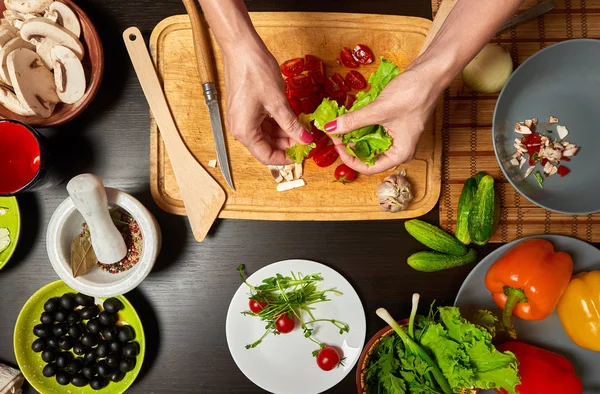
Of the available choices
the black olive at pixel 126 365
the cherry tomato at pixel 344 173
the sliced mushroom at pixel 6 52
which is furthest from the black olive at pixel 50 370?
the cherry tomato at pixel 344 173

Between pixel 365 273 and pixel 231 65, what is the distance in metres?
0.87

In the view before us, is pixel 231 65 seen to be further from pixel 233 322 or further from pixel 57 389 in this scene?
pixel 57 389

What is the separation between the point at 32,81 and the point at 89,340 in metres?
0.88

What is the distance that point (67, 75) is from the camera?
146 centimetres

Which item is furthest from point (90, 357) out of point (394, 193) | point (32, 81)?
point (394, 193)

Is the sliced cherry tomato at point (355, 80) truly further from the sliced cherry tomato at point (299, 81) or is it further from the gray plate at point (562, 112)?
the gray plate at point (562, 112)

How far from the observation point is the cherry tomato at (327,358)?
1.55 m

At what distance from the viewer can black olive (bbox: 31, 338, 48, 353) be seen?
1.55 m

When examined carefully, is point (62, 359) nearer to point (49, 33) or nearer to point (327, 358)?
point (327, 358)

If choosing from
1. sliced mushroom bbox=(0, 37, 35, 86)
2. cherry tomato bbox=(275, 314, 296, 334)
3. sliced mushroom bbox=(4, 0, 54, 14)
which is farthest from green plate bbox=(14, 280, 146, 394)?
sliced mushroom bbox=(4, 0, 54, 14)

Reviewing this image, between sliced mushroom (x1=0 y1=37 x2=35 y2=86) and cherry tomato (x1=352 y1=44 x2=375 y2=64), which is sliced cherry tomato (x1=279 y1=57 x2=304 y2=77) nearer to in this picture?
cherry tomato (x1=352 y1=44 x2=375 y2=64)

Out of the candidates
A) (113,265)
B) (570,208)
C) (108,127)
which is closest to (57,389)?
(113,265)

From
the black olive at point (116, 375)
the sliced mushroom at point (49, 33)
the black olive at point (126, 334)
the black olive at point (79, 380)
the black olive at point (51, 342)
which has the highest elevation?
the sliced mushroom at point (49, 33)

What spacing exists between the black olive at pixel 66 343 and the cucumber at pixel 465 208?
1409mm
